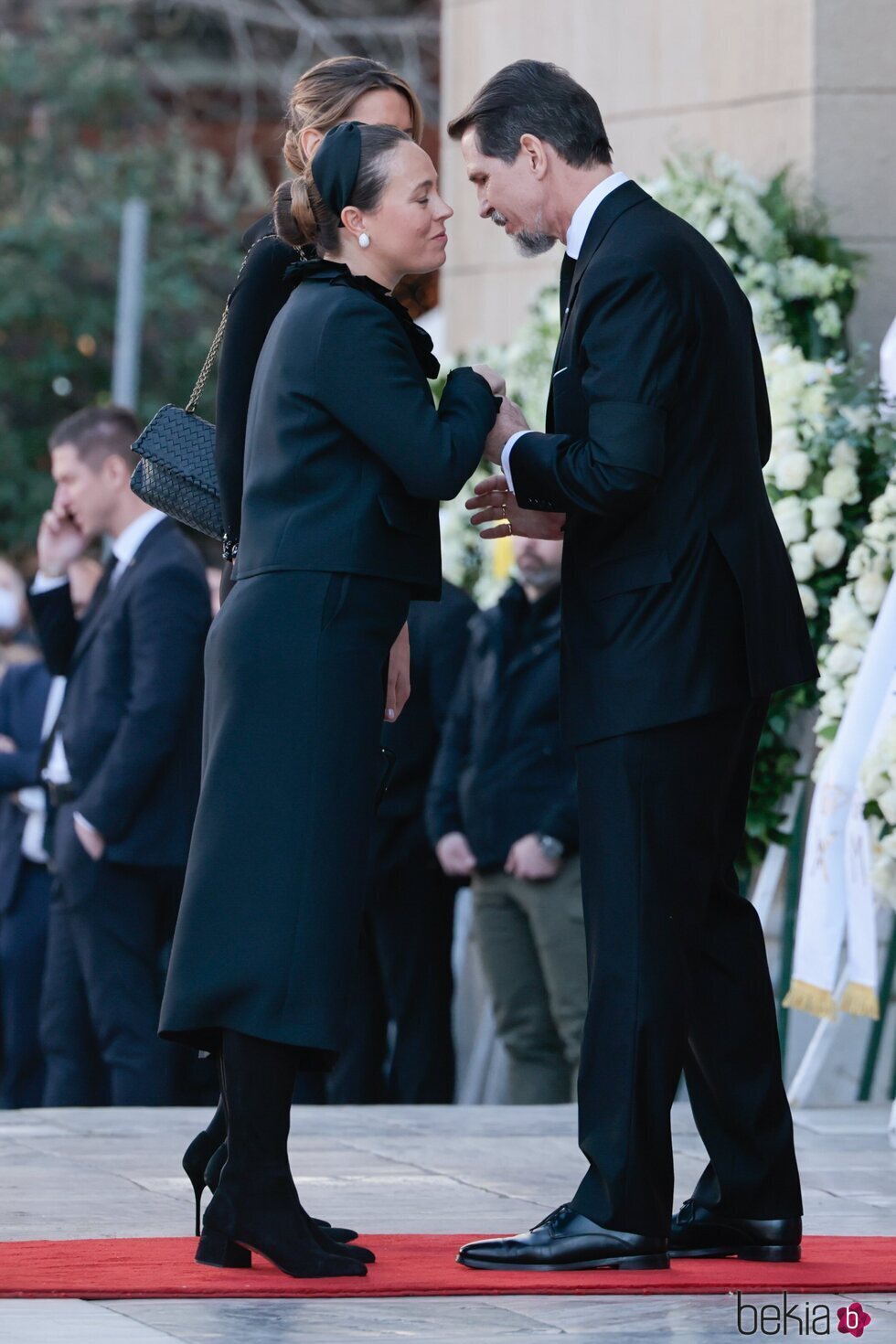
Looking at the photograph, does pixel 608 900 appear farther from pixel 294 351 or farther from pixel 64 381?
pixel 64 381

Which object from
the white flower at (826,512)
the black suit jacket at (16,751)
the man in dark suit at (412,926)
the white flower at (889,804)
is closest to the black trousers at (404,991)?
the man in dark suit at (412,926)

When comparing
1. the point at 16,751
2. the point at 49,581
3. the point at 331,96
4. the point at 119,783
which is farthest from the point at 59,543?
the point at 331,96

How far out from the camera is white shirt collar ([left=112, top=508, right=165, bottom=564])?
6836 millimetres

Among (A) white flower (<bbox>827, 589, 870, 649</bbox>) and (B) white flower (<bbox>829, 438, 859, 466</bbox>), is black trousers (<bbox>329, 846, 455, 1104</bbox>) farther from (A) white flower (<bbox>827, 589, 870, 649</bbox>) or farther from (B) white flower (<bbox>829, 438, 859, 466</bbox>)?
(B) white flower (<bbox>829, 438, 859, 466</bbox>)

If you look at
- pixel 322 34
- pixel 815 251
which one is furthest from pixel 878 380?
pixel 322 34

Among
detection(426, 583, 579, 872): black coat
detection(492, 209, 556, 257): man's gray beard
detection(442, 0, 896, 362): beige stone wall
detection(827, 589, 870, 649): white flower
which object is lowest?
detection(426, 583, 579, 872): black coat

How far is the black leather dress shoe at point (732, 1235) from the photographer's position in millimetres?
3975

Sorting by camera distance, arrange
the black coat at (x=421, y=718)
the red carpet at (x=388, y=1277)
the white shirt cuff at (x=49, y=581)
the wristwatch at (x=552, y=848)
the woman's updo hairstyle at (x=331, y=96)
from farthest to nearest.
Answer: the black coat at (x=421, y=718) → the white shirt cuff at (x=49, y=581) → the wristwatch at (x=552, y=848) → the woman's updo hairstyle at (x=331, y=96) → the red carpet at (x=388, y=1277)

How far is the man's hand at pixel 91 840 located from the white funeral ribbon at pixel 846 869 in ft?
6.47

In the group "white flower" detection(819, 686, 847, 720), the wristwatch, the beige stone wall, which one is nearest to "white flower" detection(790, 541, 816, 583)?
"white flower" detection(819, 686, 847, 720)

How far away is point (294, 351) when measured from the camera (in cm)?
372

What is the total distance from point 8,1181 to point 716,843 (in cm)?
175

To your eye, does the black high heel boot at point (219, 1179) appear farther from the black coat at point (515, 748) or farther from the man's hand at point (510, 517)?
the black coat at point (515, 748)

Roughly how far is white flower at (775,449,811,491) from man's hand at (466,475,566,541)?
2.34m
